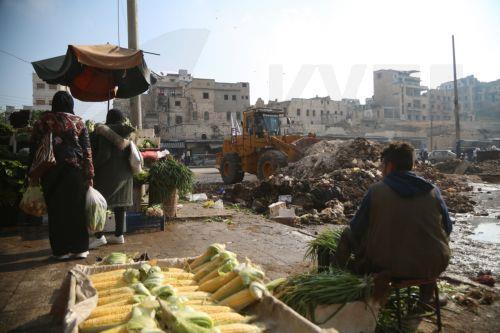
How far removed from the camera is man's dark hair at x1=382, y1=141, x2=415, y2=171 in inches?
111

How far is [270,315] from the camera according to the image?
7.28 feet

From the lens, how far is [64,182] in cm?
434

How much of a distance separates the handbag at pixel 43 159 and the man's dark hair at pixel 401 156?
3.67 m

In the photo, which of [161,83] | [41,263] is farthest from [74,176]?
[161,83]

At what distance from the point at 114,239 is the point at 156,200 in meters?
1.57

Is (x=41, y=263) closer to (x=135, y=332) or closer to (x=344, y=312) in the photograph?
(x=135, y=332)

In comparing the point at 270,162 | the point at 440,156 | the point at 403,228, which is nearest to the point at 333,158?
the point at 270,162

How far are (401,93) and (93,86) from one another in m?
82.1

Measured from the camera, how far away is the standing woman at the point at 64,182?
4289mm

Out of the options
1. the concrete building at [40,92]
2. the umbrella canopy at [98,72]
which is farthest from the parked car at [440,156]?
the concrete building at [40,92]

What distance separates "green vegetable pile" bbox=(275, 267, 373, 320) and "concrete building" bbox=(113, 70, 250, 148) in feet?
162

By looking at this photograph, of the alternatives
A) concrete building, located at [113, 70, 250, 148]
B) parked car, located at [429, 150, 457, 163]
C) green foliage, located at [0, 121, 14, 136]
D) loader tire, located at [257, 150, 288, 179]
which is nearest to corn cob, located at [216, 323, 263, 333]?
green foliage, located at [0, 121, 14, 136]

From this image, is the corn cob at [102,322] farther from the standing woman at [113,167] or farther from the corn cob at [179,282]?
the standing woman at [113,167]

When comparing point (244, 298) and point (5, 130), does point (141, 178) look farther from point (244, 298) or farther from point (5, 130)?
point (244, 298)
